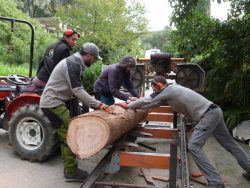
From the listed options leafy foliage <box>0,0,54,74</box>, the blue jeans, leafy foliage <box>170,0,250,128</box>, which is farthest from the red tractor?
leafy foliage <box>0,0,54,74</box>

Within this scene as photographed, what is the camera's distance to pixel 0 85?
6.92 m

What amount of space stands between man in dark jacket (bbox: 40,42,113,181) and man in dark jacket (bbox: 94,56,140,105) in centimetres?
127

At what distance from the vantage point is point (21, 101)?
19.9 ft

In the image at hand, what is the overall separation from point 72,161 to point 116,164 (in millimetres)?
740

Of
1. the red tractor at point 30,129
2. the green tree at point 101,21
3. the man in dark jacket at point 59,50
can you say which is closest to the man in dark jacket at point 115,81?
the man in dark jacket at point 59,50

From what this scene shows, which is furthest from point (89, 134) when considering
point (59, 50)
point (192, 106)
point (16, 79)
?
point (16, 79)

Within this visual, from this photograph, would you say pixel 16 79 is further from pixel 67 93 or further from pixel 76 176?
pixel 76 176

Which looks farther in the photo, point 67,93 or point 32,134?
point 32,134

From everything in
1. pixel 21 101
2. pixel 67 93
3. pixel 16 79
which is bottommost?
pixel 21 101

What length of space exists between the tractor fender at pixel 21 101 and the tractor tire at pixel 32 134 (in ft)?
0.49

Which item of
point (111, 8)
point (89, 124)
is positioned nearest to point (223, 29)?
point (89, 124)

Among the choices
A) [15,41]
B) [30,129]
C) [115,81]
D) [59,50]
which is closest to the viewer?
[59,50]

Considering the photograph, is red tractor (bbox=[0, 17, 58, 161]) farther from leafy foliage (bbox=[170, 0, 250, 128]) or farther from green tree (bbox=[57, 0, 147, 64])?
green tree (bbox=[57, 0, 147, 64])

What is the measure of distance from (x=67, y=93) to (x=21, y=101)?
131 cm
